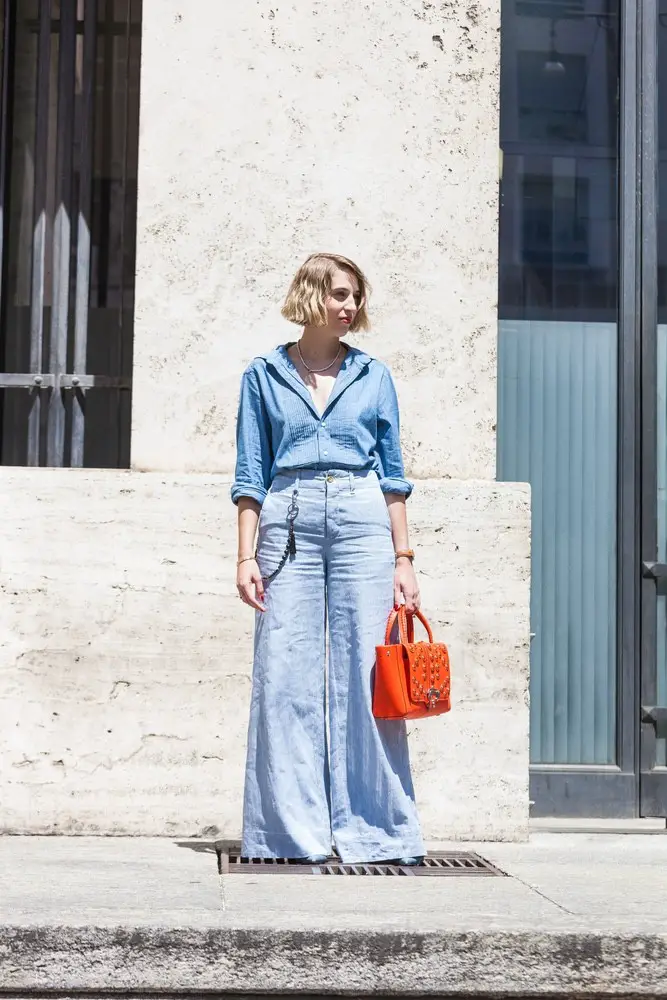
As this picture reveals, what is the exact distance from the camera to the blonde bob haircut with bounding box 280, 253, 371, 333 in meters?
4.39

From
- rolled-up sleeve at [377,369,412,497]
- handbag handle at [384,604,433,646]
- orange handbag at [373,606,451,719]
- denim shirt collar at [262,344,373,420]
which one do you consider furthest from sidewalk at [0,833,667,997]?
denim shirt collar at [262,344,373,420]

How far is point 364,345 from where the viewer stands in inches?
210

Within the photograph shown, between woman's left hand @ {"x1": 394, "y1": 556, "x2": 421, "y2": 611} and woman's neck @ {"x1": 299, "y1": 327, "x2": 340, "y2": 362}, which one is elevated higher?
woman's neck @ {"x1": 299, "y1": 327, "x2": 340, "y2": 362}

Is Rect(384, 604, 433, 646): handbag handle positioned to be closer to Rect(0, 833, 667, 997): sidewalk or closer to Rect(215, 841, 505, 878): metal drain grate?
Rect(215, 841, 505, 878): metal drain grate

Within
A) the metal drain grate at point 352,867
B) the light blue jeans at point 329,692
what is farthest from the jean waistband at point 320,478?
the metal drain grate at point 352,867

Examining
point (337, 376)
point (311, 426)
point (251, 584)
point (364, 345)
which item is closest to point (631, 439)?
point (364, 345)

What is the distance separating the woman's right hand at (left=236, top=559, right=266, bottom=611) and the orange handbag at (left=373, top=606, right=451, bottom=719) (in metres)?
0.42

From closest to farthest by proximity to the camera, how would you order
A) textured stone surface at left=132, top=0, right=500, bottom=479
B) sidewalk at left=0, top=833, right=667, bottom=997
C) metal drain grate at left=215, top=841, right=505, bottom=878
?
sidewalk at left=0, top=833, right=667, bottom=997 < metal drain grate at left=215, top=841, right=505, bottom=878 < textured stone surface at left=132, top=0, right=500, bottom=479

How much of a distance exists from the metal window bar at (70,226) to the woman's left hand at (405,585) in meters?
1.72

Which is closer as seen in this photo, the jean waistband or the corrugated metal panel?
the jean waistband

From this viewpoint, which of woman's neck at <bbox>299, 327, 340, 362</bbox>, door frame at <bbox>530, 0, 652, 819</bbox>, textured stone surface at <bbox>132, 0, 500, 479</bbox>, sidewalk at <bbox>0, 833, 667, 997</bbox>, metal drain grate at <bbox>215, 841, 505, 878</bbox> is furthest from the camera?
door frame at <bbox>530, 0, 652, 819</bbox>

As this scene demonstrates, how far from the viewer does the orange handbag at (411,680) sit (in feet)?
13.7

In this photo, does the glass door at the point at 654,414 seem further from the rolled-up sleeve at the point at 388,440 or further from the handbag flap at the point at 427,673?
the handbag flap at the point at 427,673

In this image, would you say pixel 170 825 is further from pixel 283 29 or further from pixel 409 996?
pixel 283 29
